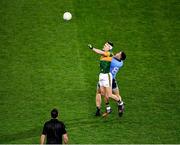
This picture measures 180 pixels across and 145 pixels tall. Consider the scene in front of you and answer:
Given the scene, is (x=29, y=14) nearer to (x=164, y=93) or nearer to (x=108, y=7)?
(x=108, y=7)

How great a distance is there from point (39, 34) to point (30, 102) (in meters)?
4.83

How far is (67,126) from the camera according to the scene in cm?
1900

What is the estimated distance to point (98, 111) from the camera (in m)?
19.7

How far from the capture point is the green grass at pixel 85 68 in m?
19.0

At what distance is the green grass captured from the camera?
19016 millimetres

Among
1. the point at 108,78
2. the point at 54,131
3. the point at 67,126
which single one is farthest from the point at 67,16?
the point at 54,131

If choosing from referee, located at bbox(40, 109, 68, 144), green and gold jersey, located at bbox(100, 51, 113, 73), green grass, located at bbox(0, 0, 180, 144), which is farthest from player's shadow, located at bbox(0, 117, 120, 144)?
referee, located at bbox(40, 109, 68, 144)

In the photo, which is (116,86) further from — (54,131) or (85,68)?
(54,131)

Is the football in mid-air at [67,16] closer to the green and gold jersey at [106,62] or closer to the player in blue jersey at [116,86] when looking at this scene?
the player in blue jersey at [116,86]

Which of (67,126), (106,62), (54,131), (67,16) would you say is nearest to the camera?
(54,131)

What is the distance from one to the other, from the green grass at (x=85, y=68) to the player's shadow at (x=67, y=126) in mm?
33

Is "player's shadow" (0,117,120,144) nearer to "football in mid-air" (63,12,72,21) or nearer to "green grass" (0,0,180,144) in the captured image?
"green grass" (0,0,180,144)

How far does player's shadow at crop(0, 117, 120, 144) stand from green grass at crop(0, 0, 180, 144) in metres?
0.03

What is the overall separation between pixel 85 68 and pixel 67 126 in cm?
395
